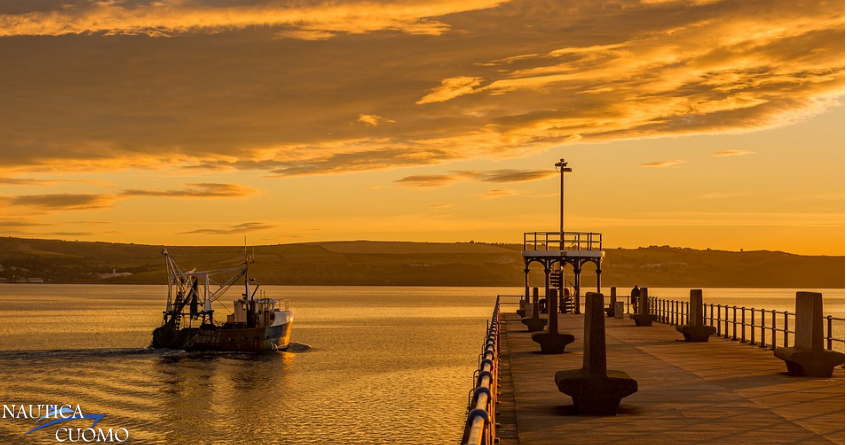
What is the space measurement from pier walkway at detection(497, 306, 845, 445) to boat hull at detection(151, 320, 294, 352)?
5660 centimetres

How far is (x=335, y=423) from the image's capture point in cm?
4084

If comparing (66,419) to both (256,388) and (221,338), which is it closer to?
(256,388)

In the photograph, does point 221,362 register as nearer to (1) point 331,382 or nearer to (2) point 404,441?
(1) point 331,382

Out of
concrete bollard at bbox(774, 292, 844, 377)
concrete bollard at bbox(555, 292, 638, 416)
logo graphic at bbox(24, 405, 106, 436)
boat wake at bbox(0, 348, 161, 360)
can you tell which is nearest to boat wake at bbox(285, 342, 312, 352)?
boat wake at bbox(0, 348, 161, 360)

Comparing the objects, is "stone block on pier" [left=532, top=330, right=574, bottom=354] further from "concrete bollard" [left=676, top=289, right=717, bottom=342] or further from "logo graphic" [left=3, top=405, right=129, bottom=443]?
"logo graphic" [left=3, top=405, right=129, bottom=443]

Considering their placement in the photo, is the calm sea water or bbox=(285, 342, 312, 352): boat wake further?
bbox=(285, 342, 312, 352): boat wake

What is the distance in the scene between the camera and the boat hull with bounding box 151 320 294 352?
8431cm

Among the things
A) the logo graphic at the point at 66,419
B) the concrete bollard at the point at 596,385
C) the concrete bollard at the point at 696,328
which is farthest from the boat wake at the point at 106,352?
the concrete bollard at the point at 596,385

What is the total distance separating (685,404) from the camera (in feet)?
60.6

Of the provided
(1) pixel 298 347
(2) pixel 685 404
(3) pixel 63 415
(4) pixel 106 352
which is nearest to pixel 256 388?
(3) pixel 63 415

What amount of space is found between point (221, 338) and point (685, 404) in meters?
70.7

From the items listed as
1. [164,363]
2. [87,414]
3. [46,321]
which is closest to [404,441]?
[87,414]

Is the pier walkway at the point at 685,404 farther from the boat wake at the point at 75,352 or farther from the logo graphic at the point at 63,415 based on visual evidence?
the boat wake at the point at 75,352

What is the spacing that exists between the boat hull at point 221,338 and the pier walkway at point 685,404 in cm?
5660
